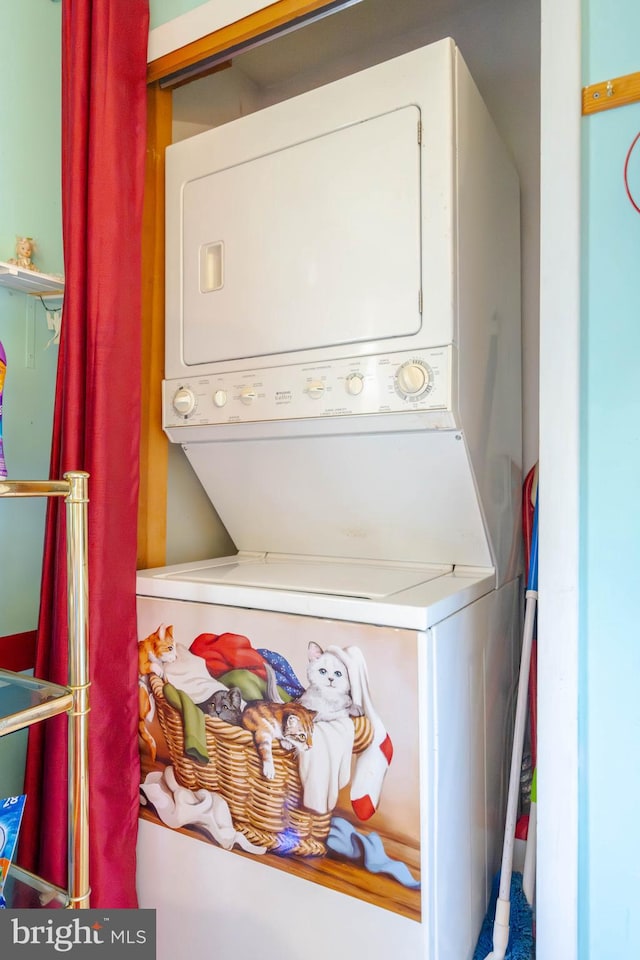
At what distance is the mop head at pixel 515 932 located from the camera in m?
1.56

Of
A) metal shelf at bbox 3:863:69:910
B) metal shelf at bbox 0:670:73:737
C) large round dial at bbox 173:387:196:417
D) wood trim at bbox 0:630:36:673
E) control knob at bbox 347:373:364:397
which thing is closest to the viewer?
metal shelf at bbox 0:670:73:737

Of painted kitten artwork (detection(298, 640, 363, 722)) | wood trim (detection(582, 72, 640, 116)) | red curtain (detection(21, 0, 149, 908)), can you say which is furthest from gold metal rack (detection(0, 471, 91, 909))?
wood trim (detection(582, 72, 640, 116))

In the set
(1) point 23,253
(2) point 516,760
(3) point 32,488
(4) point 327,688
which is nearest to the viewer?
(3) point 32,488

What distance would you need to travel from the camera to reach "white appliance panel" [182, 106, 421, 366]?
1521 millimetres

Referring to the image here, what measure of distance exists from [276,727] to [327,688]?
0.17 metres

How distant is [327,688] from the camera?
1362 millimetres

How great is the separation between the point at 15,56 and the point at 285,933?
246 centimetres

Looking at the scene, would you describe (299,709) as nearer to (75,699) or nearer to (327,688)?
(327,688)

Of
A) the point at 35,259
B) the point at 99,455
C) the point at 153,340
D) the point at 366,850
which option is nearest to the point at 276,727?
the point at 366,850

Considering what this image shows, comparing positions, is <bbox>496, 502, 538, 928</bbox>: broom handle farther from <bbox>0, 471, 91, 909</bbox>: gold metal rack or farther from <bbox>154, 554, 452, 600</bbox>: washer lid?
<bbox>0, 471, 91, 909</bbox>: gold metal rack

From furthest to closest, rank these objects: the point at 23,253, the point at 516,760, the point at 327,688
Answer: the point at 23,253, the point at 516,760, the point at 327,688

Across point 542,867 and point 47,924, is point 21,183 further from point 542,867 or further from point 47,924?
point 542,867

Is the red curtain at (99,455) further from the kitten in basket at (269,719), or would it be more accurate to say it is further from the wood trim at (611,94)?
the wood trim at (611,94)

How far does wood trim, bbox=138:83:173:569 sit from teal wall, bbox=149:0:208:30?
0.54ft
